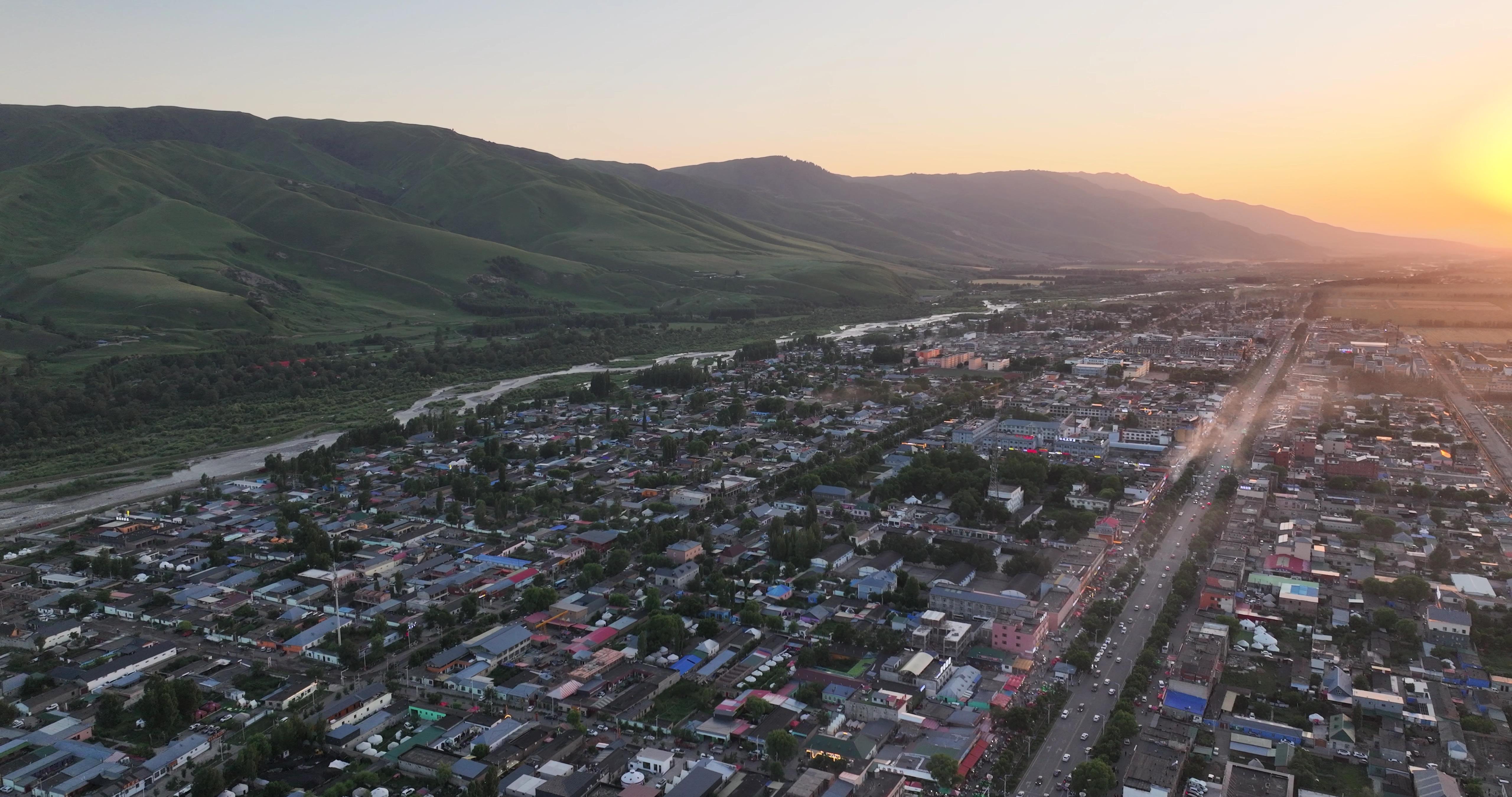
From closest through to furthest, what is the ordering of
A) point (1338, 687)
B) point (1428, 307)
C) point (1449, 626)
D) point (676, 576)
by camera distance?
point (1338, 687) < point (1449, 626) < point (676, 576) < point (1428, 307)

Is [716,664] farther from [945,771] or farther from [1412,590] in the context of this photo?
[1412,590]

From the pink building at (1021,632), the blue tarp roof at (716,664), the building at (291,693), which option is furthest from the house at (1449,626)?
the building at (291,693)

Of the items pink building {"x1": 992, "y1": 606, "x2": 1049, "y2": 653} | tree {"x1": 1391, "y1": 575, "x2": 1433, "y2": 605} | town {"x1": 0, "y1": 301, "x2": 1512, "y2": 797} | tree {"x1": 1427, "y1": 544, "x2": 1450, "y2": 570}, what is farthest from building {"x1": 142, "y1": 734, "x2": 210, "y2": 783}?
tree {"x1": 1427, "y1": 544, "x2": 1450, "y2": 570}

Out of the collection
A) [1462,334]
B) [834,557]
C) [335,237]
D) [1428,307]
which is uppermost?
[335,237]

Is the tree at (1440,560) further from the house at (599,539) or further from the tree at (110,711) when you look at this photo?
the tree at (110,711)

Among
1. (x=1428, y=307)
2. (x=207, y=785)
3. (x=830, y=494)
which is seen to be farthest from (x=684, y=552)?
(x=1428, y=307)

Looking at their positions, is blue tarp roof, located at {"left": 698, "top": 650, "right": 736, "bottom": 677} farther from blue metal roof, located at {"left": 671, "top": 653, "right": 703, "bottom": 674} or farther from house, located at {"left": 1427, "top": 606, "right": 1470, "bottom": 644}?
house, located at {"left": 1427, "top": 606, "right": 1470, "bottom": 644}
